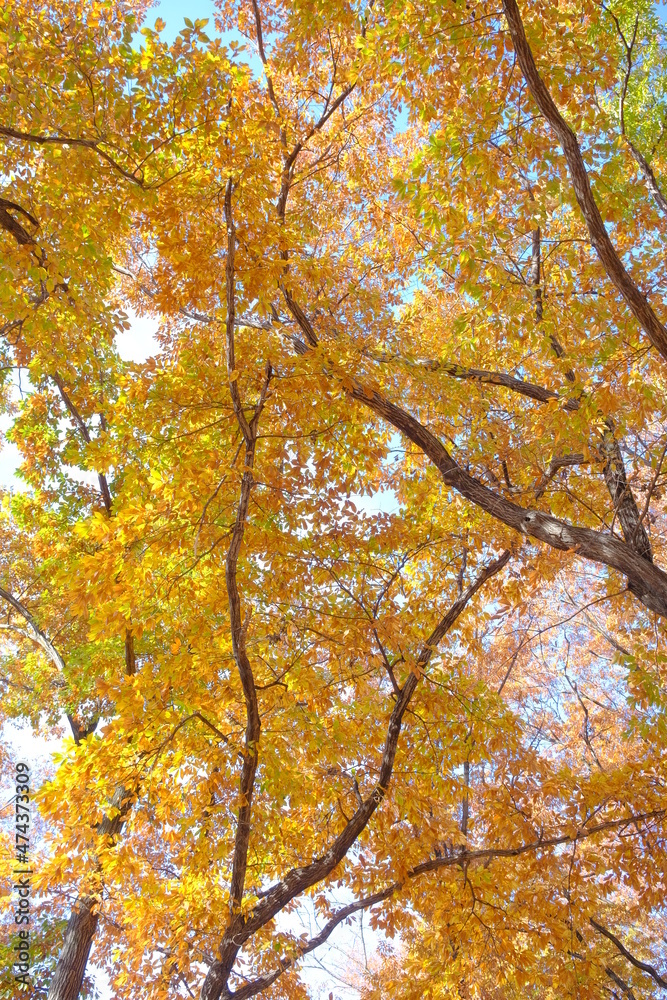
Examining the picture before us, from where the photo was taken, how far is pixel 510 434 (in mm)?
5160

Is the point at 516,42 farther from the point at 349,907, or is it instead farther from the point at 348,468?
the point at 349,907

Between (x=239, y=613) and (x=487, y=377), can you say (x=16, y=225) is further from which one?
(x=487, y=377)

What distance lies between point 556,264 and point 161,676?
5.88 meters

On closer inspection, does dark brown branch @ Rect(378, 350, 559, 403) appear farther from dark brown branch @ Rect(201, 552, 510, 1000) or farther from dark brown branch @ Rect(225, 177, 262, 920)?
dark brown branch @ Rect(225, 177, 262, 920)

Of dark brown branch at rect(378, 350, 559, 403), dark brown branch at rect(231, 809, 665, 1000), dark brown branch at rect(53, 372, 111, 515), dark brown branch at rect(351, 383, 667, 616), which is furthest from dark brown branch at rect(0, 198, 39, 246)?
dark brown branch at rect(231, 809, 665, 1000)

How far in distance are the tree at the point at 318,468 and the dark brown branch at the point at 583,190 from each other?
1cm

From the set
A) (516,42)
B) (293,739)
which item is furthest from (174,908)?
(516,42)

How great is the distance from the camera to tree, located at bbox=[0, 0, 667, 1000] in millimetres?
3656

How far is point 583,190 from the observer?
11.3 ft

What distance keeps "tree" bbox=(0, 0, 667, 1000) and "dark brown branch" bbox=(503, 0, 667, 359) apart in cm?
1

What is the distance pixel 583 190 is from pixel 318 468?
2.31m

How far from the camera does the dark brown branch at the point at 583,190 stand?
130 inches

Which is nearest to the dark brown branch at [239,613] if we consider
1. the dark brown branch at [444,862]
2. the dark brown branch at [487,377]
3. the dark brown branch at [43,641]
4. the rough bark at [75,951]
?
the dark brown branch at [444,862]

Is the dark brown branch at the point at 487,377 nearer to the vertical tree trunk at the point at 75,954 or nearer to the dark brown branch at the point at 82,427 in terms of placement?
the dark brown branch at the point at 82,427
